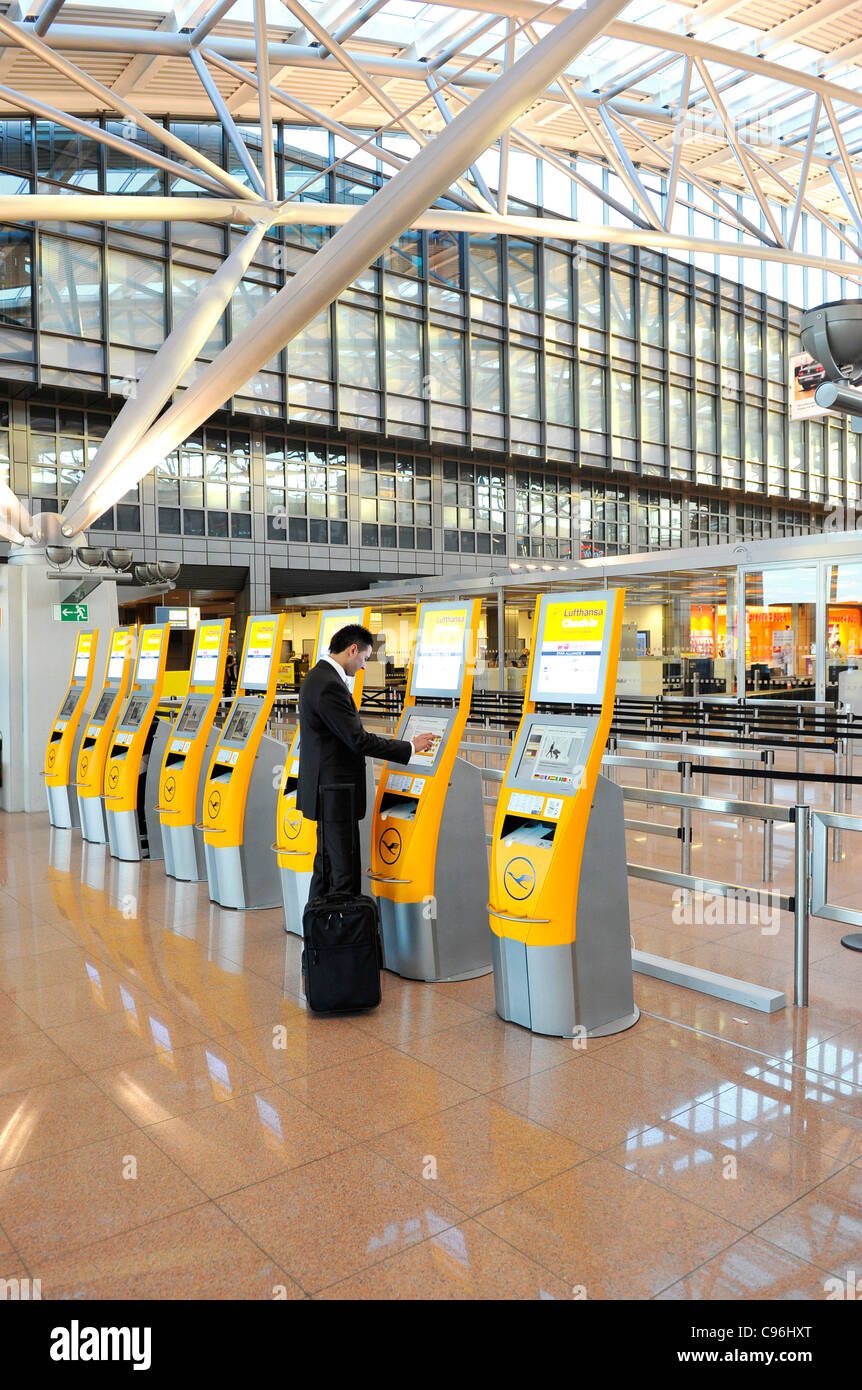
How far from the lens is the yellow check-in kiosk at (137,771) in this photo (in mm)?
7531

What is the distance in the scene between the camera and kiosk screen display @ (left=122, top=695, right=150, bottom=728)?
7.82 metres

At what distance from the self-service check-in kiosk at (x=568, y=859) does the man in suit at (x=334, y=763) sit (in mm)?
646

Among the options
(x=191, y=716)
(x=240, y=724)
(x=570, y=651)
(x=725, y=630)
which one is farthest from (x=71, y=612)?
(x=725, y=630)

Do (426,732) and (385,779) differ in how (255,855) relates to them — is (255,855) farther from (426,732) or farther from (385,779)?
(426,732)

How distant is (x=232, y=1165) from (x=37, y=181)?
23.1 metres

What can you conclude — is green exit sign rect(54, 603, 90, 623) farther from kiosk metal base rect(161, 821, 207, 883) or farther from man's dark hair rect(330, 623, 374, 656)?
man's dark hair rect(330, 623, 374, 656)

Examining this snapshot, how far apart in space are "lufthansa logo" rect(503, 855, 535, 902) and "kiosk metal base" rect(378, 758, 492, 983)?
2.40 feet

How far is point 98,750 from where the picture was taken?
8.16m

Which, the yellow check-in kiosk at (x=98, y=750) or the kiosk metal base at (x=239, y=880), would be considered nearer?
the kiosk metal base at (x=239, y=880)

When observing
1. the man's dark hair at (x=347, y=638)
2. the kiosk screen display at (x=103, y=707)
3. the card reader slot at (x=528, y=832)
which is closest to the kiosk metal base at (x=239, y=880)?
the man's dark hair at (x=347, y=638)

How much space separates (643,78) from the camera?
16.2 meters

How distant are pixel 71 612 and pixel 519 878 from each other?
28.4ft

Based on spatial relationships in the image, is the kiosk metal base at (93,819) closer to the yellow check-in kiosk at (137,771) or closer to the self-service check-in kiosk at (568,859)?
the yellow check-in kiosk at (137,771)
